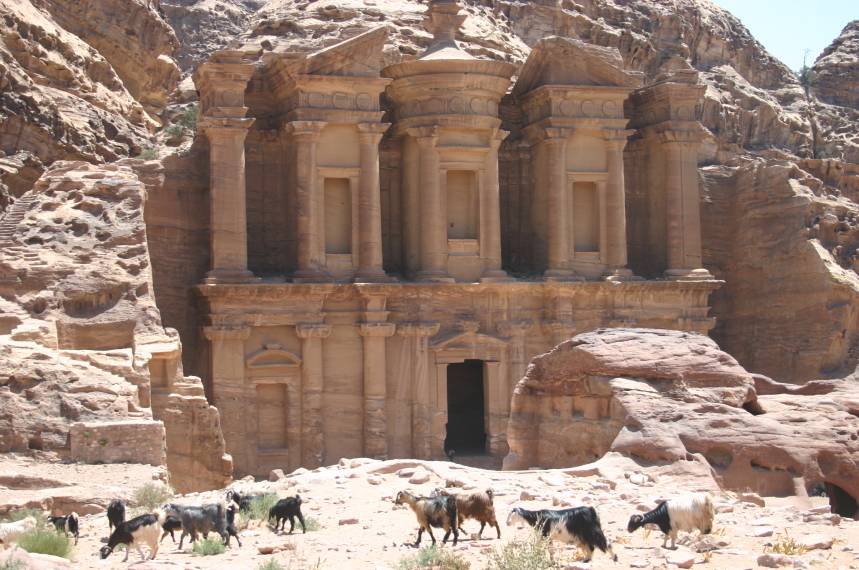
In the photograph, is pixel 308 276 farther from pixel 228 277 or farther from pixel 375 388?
pixel 375 388

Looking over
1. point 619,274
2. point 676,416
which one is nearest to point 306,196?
point 619,274

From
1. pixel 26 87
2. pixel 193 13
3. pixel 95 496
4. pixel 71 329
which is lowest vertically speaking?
pixel 95 496

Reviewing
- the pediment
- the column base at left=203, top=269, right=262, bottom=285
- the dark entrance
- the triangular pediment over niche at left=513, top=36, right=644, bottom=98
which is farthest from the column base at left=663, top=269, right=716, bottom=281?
the column base at left=203, top=269, right=262, bottom=285

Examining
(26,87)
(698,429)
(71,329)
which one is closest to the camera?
(698,429)

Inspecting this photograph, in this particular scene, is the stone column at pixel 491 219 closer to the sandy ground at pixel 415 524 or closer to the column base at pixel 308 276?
the column base at pixel 308 276

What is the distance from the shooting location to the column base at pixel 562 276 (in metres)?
28.9

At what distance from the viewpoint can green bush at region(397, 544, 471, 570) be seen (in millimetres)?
10672

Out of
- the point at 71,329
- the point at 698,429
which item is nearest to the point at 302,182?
the point at 71,329

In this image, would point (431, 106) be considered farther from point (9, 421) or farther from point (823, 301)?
point (9, 421)

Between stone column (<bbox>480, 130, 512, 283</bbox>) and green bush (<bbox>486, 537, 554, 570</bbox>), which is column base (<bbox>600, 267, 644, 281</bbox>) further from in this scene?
green bush (<bbox>486, 537, 554, 570</bbox>)

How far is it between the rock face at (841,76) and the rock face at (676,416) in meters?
30.3

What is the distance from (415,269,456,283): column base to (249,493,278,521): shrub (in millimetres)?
14063

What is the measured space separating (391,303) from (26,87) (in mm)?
10186

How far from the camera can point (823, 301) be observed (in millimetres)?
30188
